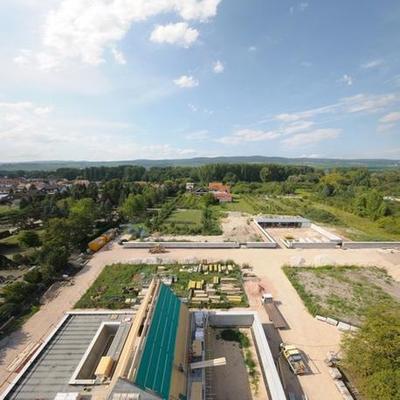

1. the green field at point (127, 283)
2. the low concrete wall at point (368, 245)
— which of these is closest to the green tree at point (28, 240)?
the green field at point (127, 283)

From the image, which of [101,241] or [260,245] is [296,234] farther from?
[101,241]

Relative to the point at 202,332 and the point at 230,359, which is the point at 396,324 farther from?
the point at 202,332

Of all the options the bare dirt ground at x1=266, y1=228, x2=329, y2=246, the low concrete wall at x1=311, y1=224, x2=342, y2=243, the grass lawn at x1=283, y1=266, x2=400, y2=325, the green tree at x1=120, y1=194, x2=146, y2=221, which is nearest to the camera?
the grass lawn at x1=283, y1=266, x2=400, y2=325

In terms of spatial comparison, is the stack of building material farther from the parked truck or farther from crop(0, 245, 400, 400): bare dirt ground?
the parked truck

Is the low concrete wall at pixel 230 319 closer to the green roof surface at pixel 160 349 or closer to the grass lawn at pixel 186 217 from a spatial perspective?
the green roof surface at pixel 160 349

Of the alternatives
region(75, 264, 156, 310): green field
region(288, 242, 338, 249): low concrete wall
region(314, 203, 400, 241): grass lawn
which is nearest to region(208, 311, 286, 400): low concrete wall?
region(75, 264, 156, 310): green field

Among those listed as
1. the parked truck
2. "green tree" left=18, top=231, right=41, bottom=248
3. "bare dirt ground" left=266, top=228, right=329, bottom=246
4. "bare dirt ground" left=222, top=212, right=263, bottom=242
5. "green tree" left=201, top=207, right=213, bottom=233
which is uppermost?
"green tree" left=18, top=231, right=41, bottom=248

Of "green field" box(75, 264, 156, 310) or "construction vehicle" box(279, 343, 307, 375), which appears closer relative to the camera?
"construction vehicle" box(279, 343, 307, 375)

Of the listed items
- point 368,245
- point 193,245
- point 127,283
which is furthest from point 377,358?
point 368,245
